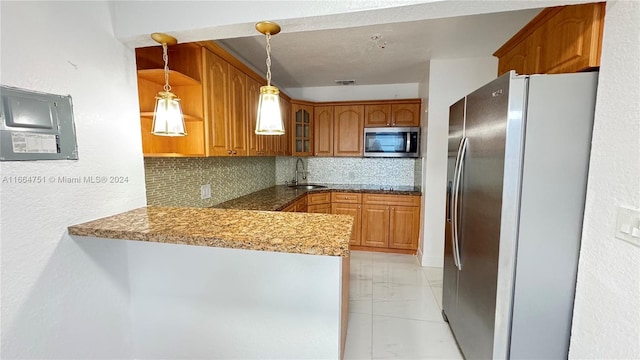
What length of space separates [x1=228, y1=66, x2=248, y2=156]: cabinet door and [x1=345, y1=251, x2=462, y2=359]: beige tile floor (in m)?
1.76

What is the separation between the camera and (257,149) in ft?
9.04

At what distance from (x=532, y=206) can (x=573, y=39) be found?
0.82 meters

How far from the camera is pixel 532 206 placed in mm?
1234

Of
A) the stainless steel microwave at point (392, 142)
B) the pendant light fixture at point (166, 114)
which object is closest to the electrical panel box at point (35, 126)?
the pendant light fixture at point (166, 114)

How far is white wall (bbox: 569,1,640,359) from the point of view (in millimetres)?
920

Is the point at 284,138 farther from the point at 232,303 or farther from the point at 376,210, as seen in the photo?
the point at 232,303

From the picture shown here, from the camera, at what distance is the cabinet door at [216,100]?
6.06ft

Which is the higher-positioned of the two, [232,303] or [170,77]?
[170,77]

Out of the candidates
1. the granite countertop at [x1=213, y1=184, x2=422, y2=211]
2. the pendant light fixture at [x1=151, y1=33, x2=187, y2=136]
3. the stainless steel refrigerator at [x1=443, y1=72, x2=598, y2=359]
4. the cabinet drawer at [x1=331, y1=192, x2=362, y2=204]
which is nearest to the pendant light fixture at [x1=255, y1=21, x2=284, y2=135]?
the pendant light fixture at [x1=151, y1=33, x2=187, y2=136]

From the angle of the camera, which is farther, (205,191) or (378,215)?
(378,215)

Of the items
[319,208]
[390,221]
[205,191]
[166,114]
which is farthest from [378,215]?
[166,114]

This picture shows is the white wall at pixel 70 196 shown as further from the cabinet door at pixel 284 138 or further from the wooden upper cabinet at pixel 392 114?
the wooden upper cabinet at pixel 392 114

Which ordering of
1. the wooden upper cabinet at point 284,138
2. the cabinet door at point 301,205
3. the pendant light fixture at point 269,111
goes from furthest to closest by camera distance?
the wooden upper cabinet at point 284,138 → the cabinet door at point 301,205 → the pendant light fixture at point 269,111

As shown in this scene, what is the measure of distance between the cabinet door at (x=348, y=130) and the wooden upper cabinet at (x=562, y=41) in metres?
2.06
